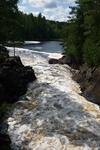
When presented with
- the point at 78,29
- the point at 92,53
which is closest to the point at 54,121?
the point at 92,53

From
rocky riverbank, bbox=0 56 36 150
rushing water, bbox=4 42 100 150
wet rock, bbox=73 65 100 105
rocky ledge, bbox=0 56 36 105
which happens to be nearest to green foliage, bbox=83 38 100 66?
wet rock, bbox=73 65 100 105

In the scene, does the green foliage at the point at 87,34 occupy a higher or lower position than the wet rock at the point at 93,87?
higher

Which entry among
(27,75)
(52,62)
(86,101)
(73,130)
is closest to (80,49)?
(52,62)

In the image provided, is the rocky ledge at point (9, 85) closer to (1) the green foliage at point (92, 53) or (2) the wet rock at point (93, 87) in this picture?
(2) the wet rock at point (93, 87)

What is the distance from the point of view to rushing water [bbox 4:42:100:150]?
1047cm

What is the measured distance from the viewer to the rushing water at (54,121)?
10469 mm

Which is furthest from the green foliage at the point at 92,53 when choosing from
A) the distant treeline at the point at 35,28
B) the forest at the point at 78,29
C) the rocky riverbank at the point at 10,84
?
the distant treeline at the point at 35,28

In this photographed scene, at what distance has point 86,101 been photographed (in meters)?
17.1

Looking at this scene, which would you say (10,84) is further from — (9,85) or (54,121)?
(54,121)

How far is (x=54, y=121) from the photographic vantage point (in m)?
13.0

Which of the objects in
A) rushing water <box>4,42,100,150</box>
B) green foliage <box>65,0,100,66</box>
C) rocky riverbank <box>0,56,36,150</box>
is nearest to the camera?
rushing water <box>4,42,100,150</box>

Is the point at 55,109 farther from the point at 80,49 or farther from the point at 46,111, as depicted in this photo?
the point at 80,49

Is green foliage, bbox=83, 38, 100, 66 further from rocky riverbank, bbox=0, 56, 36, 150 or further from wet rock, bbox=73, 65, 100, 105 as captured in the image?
rocky riverbank, bbox=0, 56, 36, 150

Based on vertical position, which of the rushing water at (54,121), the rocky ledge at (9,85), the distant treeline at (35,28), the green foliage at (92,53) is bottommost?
the rushing water at (54,121)
